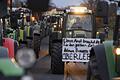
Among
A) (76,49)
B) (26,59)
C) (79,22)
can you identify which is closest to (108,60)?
(26,59)

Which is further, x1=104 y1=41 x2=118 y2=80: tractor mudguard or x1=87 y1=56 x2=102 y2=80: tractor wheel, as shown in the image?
x1=87 y1=56 x2=102 y2=80: tractor wheel

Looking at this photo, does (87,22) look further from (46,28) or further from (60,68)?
(46,28)

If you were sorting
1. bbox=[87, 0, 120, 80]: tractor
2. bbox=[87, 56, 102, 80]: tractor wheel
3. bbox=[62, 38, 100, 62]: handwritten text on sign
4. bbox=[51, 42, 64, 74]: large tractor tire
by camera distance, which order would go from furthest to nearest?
1. bbox=[51, 42, 64, 74]: large tractor tire
2. bbox=[62, 38, 100, 62]: handwritten text on sign
3. bbox=[87, 56, 102, 80]: tractor wheel
4. bbox=[87, 0, 120, 80]: tractor

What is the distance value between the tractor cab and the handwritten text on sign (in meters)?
2.21

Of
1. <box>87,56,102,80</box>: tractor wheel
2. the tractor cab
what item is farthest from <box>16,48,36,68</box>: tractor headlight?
the tractor cab

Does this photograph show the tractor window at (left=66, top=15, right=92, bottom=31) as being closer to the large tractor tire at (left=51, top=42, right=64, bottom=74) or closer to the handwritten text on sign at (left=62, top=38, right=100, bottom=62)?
the large tractor tire at (left=51, top=42, right=64, bottom=74)

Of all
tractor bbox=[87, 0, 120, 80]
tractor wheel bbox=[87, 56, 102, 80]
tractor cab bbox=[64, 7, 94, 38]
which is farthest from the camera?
tractor cab bbox=[64, 7, 94, 38]

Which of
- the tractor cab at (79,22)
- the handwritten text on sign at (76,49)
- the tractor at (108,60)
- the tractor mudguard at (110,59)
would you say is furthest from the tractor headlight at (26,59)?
the tractor cab at (79,22)

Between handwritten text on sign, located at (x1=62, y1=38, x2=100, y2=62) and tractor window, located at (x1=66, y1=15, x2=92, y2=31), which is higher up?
tractor window, located at (x1=66, y1=15, x2=92, y2=31)

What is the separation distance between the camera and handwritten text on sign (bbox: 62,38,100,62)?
32.2ft

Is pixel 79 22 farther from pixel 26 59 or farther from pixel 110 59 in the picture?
pixel 26 59

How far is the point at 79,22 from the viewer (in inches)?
494

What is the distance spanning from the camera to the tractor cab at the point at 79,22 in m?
12.4

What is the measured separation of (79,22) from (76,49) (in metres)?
2.69
